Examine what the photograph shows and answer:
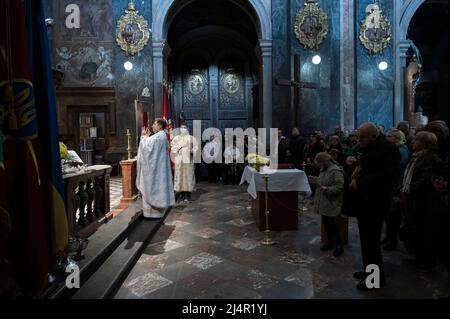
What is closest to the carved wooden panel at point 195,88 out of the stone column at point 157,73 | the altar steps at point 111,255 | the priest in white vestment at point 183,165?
the stone column at point 157,73

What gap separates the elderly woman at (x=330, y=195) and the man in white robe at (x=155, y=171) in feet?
9.01

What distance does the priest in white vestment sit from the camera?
8562 millimetres

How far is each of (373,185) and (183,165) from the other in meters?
5.82

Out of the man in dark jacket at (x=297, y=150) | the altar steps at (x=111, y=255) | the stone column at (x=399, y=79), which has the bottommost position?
the altar steps at (x=111, y=255)

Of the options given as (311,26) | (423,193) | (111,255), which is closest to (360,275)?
(423,193)

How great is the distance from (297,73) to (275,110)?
2.43m

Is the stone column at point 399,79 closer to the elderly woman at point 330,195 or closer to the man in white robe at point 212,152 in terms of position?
the man in white robe at point 212,152

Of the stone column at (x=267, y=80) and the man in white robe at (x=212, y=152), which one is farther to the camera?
the stone column at (x=267, y=80)

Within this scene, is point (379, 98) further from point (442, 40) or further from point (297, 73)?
point (442, 40)

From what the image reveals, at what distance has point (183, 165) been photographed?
8680 millimetres

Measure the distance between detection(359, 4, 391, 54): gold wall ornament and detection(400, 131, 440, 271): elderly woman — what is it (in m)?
9.56

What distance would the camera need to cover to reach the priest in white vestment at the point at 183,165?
28.1 ft

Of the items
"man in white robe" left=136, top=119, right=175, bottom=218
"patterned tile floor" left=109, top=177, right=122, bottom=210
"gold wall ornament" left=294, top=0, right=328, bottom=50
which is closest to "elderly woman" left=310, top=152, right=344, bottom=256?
"man in white robe" left=136, top=119, right=175, bottom=218

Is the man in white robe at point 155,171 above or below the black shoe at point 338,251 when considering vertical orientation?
above
